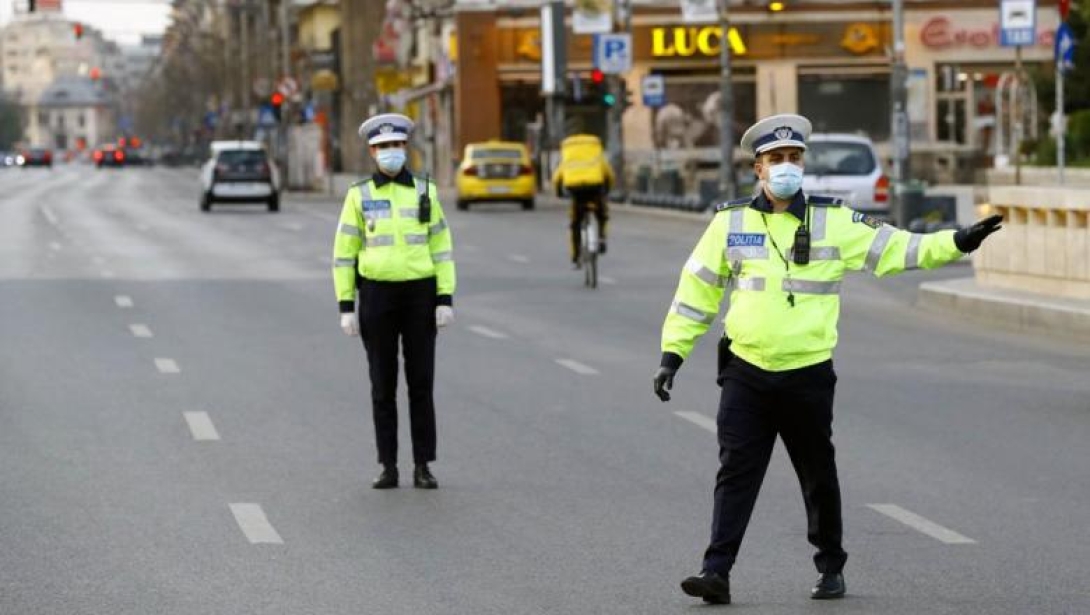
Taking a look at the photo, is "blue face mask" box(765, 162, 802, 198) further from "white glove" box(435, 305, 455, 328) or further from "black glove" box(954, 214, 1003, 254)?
"white glove" box(435, 305, 455, 328)

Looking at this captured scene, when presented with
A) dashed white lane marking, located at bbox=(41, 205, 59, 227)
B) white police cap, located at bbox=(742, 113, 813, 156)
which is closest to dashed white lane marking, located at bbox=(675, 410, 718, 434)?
white police cap, located at bbox=(742, 113, 813, 156)

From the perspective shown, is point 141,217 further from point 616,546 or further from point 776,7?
point 616,546

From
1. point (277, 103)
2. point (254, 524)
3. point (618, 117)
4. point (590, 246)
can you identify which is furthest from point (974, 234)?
point (277, 103)

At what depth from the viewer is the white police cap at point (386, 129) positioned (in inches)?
478

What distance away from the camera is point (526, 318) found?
24.1 meters

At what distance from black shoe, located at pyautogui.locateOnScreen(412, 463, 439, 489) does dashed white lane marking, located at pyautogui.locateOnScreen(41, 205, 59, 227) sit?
38.3 m

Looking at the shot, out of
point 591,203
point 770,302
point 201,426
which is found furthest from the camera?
point 591,203

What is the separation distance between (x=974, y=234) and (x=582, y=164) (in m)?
19.6

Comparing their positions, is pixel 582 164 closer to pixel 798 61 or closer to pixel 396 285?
pixel 396 285

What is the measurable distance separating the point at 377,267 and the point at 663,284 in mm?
16944

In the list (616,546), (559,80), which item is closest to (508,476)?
(616,546)

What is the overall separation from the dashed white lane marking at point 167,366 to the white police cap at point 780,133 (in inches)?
413

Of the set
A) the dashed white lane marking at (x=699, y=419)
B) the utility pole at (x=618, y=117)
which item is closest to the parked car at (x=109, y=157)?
the utility pole at (x=618, y=117)

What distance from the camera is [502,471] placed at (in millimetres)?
13016
